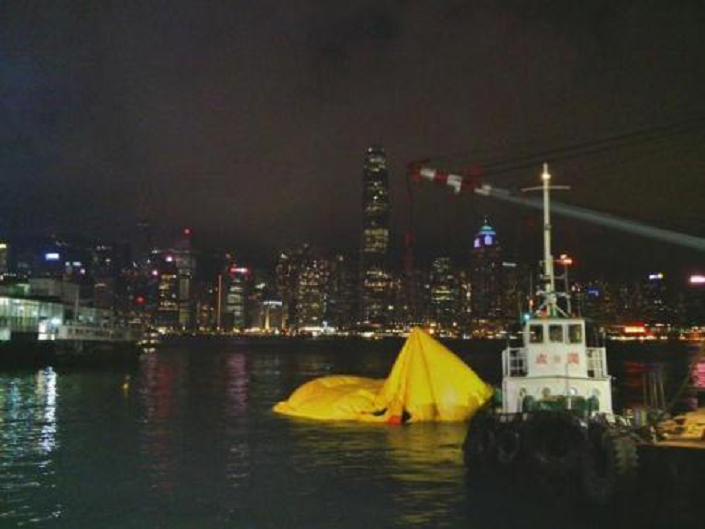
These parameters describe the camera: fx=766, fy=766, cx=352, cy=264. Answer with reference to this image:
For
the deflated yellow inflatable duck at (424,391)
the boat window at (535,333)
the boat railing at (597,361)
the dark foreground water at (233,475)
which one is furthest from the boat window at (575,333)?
A: the deflated yellow inflatable duck at (424,391)

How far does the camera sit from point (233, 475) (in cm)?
2464

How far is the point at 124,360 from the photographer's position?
106 m

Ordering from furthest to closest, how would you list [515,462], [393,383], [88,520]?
[393,383], [515,462], [88,520]

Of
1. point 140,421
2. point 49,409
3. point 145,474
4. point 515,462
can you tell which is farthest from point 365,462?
point 49,409

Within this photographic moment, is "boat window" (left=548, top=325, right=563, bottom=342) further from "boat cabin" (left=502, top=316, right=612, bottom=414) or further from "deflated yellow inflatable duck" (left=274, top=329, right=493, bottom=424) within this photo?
"deflated yellow inflatable duck" (left=274, top=329, right=493, bottom=424)

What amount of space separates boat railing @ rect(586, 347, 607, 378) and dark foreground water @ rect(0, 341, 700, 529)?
17.8ft

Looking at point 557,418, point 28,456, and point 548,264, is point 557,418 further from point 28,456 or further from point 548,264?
point 28,456

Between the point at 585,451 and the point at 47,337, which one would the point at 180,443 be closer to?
the point at 585,451

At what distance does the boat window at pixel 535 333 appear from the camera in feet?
84.7

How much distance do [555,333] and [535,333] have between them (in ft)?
2.25

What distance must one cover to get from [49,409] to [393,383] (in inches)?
845

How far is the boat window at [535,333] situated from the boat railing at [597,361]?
1.59m

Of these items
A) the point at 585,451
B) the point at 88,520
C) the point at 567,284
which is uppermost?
the point at 567,284

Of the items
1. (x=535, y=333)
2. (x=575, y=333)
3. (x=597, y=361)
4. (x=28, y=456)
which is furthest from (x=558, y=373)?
(x=28, y=456)
